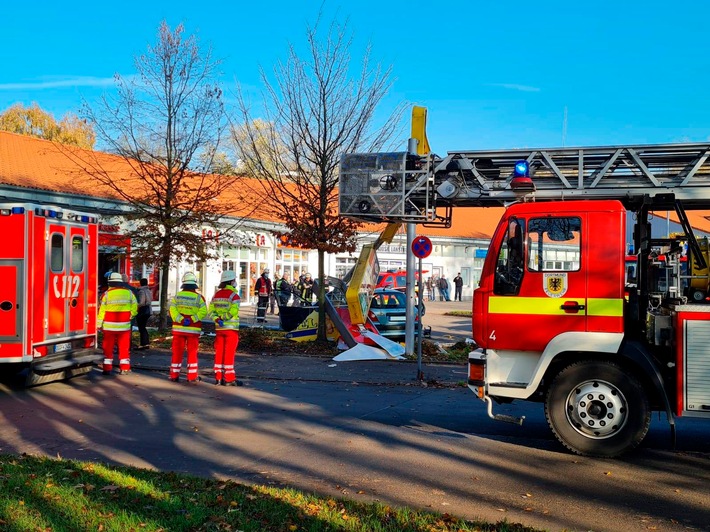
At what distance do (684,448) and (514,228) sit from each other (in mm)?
3187

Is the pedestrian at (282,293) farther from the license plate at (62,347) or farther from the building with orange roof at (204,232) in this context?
the license plate at (62,347)

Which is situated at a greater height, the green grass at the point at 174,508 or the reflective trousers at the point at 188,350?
the reflective trousers at the point at 188,350

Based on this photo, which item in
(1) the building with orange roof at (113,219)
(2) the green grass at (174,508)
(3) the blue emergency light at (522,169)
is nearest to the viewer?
(2) the green grass at (174,508)

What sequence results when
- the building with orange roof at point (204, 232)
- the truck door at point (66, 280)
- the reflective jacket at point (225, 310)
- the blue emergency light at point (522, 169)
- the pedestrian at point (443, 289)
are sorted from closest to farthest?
the blue emergency light at point (522, 169) → the truck door at point (66, 280) → the reflective jacket at point (225, 310) → the building with orange roof at point (204, 232) → the pedestrian at point (443, 289)

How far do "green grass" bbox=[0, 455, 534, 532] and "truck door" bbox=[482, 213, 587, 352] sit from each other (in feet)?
9.59

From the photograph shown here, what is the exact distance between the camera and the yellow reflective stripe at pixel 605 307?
7.35 meters

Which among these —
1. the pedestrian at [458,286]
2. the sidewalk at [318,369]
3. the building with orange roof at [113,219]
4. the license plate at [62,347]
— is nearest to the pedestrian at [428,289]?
the pedestrian at [458,286]

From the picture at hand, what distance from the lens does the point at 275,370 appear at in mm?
14109

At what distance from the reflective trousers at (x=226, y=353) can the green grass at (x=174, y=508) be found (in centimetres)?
591

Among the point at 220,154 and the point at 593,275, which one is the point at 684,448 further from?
the point at 220,154

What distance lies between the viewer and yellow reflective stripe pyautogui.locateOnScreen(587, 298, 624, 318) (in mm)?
7348

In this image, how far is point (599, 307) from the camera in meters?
→ 7.40

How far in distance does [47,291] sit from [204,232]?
8.62 meters

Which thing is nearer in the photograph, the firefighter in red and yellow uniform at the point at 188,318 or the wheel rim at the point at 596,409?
the wheel rim at the point at 596,409
